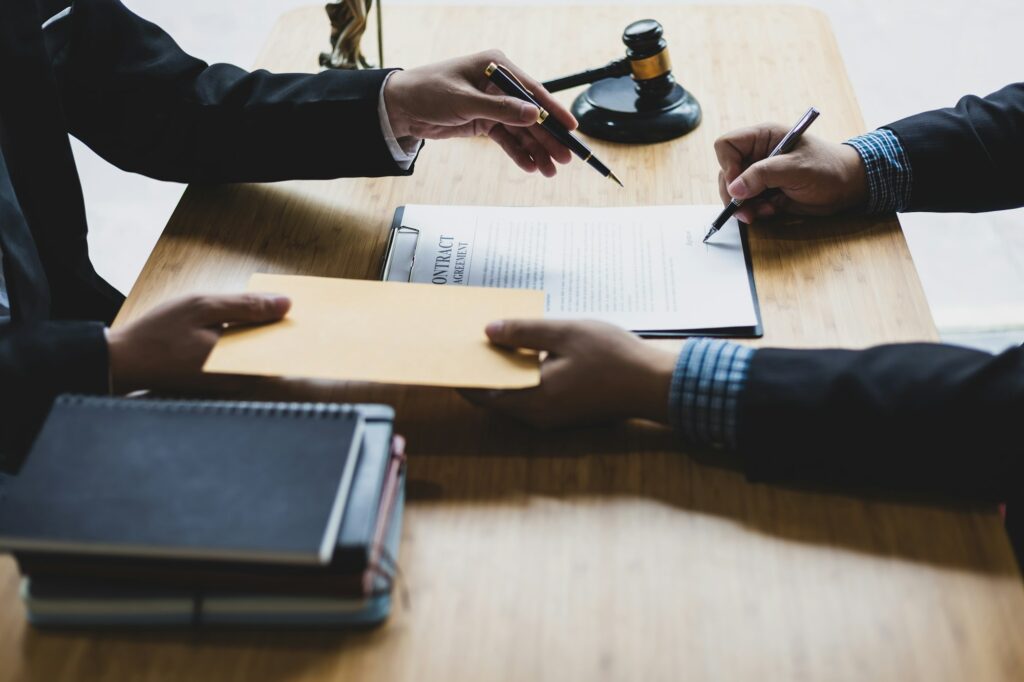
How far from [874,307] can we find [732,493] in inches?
11.4

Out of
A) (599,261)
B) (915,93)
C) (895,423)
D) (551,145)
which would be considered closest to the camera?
(895,423)

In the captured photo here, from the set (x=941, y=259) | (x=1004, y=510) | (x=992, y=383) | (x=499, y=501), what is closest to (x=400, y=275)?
(x=499, y=501)

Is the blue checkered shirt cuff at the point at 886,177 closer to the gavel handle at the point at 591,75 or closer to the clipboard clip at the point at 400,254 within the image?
the gavel handle at the point at 591,75

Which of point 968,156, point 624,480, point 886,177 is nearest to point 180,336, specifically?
point 624,480

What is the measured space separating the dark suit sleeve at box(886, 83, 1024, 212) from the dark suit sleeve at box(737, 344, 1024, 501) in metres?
0.33

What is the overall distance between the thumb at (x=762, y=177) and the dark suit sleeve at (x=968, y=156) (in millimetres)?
154

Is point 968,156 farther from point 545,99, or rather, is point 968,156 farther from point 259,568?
point 259,568

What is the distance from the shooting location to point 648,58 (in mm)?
1184

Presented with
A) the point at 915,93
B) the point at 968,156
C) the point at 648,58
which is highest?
the point at 648,58

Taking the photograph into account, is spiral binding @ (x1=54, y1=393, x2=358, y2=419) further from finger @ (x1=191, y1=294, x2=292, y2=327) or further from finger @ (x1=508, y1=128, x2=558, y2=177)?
finger @ (x1=508, y1=128, x2=558, y2=177)

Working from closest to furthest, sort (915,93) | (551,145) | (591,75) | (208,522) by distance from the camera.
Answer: (208,522), (551,145), (591,75), (915,93)

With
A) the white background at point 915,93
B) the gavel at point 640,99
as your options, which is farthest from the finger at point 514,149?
the white background at point 915,93

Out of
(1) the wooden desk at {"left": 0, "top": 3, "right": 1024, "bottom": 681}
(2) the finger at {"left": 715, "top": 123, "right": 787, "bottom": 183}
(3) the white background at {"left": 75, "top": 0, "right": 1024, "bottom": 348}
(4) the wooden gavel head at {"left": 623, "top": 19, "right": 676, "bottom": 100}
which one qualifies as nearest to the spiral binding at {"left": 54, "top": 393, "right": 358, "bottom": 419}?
(1) the wooden desk at {"left": 0, "top": 3, "right": 1024, "bottom": 681}

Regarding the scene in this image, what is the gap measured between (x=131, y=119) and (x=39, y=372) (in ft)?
1.42
